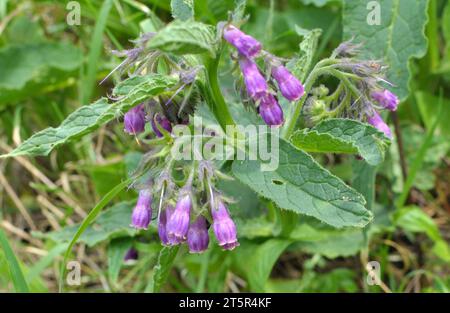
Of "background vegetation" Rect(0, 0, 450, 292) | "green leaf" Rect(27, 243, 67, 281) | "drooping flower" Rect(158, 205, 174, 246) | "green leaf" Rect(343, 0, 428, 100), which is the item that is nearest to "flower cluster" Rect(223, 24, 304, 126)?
"drooping flower" Rect(158, 205, 174, 246)

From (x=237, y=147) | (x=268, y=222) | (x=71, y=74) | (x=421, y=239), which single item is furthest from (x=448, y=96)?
(x=71, y=74)

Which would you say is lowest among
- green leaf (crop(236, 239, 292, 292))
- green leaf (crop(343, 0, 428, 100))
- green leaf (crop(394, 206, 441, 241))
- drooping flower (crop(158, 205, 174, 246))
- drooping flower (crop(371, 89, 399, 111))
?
green leaf (crop(236, 239, 292, 292))

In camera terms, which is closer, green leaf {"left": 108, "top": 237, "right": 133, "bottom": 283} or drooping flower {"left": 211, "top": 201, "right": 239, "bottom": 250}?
drooping flower {"left": 211, "top": 201, "right": 239, "bottom": 250}

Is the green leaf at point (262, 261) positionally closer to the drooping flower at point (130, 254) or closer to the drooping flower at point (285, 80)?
the drooping flower at point (130, 254)

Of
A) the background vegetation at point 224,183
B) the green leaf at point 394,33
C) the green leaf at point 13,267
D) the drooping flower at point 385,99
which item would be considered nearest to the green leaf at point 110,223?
the background vegetation at point 224,183

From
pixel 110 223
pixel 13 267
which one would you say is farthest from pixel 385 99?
pixel 13 267

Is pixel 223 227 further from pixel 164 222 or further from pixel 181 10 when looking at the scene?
pixel 181 10

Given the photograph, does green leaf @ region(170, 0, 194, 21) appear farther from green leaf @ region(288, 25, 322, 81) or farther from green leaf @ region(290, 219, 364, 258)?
green leaf @ region(290, 219, 364, 258)
